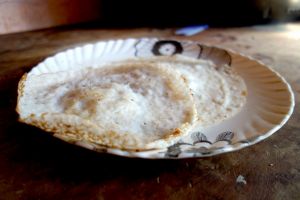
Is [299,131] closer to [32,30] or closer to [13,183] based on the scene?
Answer: [13,183]

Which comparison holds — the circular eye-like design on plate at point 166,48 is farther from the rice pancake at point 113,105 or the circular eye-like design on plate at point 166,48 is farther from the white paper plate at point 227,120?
the rice pancake at point 113,105

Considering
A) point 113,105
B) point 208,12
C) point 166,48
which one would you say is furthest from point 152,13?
point 113,105

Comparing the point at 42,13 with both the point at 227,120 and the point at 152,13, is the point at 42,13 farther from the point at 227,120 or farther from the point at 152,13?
the point at 227,120

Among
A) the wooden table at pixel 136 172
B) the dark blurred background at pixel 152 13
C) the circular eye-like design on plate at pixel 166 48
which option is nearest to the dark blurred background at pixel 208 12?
the dark blurred background at pixel 152 13

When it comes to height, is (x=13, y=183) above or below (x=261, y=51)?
below

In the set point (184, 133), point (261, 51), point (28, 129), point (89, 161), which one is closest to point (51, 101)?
point (28, 129)

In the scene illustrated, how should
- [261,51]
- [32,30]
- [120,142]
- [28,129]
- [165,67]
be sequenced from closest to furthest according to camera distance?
[120,142], [28,129], [165,67], [261,51], [32,30]
